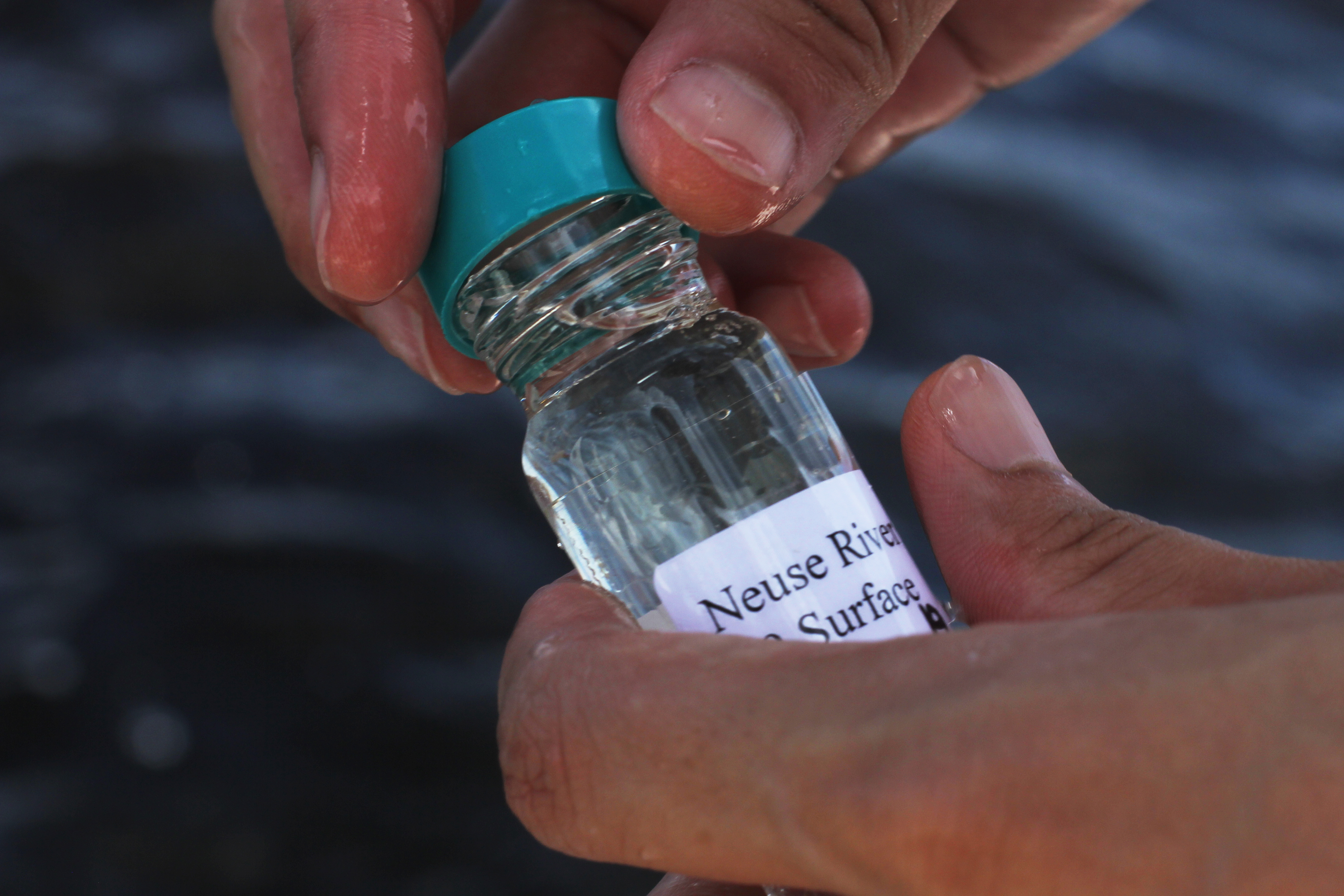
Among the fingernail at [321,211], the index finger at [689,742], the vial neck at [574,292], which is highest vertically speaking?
the fingernail at [321,211]

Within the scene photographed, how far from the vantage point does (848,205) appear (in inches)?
70.8

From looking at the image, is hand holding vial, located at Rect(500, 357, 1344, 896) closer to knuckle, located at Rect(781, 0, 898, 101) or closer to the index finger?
the index finger

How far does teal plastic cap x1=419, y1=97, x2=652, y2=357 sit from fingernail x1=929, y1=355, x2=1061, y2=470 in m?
0.31

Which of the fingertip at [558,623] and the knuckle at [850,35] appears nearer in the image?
the fingertip at [558,623]

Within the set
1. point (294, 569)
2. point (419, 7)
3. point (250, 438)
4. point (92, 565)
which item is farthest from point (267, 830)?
point (419, 7)

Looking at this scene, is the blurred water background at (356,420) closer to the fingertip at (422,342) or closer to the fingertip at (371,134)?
the fingertip at (422,342)

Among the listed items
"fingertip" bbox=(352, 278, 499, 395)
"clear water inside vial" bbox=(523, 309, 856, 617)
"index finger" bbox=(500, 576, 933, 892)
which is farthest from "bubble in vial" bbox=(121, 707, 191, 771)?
"index finger" bbox=(500, 576, 933, 892)

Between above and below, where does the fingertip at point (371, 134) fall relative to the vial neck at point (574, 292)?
above

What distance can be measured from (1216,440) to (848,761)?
1.35 metres

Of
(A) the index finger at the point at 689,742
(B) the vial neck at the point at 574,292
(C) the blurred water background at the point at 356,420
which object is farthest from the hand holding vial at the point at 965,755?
(C) the blurred water background at the point at 356,420

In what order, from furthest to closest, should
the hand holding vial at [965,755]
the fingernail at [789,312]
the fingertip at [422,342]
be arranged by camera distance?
the fingernail at [789,312] < the fingertip at [422,342] < the hand holding vial at [965,755]

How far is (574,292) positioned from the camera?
768 millimetres

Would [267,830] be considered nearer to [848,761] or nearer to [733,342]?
[733,342]

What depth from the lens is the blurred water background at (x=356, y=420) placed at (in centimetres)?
122
